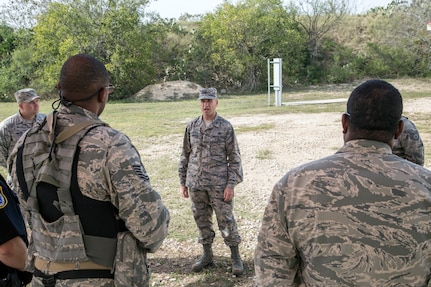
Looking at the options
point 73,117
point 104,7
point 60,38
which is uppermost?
point 104,7

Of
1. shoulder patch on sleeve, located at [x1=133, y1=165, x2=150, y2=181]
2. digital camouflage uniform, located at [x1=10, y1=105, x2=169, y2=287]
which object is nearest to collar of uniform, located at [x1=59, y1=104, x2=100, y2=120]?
digital camouflage uniform, located at [x1=10, y1=105, x2=169, y2=287]

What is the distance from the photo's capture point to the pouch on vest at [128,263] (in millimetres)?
1986

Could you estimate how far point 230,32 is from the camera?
28.0m

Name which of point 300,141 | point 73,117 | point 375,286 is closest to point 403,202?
A: point 375,286

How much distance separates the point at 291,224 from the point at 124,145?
0.87 metres

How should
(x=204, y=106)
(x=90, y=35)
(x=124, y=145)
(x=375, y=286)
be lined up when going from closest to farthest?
(x=375, y=286), (x=124, y=145), (x=204, y=106), (x=90, y=35)

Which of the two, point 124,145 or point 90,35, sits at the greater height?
point 90,35

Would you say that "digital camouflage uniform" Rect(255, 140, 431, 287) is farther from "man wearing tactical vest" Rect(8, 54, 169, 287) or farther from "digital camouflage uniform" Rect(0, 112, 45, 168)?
"digital camouflage uniform" Rect(0, 112, 45, 168)

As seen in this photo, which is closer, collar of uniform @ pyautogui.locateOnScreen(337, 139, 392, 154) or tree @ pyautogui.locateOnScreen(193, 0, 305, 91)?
collar of uniform @ pyautogui.locateOnScreen(337, 139, 392, 154)

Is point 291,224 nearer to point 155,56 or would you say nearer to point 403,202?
point 403,202

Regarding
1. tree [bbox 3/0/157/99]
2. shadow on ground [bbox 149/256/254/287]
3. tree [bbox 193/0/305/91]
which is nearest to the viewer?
shadow on ground [bbox 149/256/254/287]

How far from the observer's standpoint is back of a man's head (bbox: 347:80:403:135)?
1.59 metres

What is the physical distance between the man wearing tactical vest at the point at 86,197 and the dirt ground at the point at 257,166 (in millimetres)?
2192

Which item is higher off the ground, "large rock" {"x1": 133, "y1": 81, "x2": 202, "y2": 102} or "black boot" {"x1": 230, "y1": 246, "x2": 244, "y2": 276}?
"large rock" {"x1": 133, "y1": 81, "x2": 202, "y2": 102}
